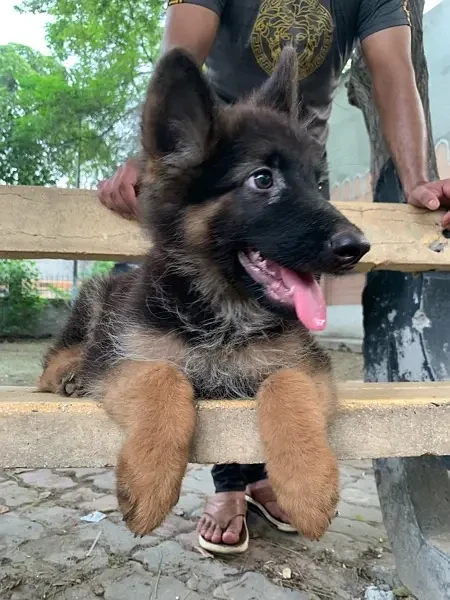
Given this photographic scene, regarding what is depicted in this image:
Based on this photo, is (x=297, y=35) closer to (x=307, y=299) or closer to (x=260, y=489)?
(x=307, y=299)

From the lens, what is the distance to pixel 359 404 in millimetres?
2070

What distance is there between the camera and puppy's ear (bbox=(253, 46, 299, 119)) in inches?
114

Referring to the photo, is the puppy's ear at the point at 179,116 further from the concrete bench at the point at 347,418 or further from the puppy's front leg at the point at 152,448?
the puppy's front leg at the point at 152,448

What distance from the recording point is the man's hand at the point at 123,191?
283cm

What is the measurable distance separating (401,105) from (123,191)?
1.74 meters

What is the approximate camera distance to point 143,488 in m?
1.84

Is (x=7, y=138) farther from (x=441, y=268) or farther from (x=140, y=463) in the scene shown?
(x=140, y=463)

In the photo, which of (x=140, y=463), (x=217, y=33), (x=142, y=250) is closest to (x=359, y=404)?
(x=140, y=463)

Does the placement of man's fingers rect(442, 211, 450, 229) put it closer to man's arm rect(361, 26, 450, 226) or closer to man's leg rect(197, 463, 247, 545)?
man's arm rect(361, 26, 450, 226)

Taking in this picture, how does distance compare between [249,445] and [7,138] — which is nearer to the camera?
[249,445]

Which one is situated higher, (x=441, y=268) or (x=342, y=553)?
(x=441, y=268)

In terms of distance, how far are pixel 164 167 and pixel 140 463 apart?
4.04 ft

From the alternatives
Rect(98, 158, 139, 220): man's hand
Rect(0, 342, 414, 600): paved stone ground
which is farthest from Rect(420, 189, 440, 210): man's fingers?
Rect(0, 342, 414, 600): paved stone ground

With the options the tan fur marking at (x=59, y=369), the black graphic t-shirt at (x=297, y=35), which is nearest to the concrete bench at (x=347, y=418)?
the tan fur marking at (x=59, y=369)
